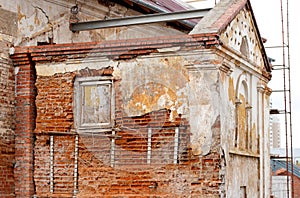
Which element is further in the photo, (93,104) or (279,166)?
(279,166)

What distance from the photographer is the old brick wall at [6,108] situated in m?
11.7

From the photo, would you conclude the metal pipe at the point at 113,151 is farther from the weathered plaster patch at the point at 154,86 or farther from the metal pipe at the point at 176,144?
the metal pipe at the point at 176,144

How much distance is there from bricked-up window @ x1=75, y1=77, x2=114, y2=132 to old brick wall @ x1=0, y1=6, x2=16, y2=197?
1144mm

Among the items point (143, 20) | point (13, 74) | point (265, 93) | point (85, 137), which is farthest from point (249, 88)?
point (13, 74)

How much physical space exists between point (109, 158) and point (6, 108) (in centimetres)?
194

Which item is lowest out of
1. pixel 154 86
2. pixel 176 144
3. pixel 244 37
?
pixel 176 144

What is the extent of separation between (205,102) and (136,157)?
1.41 m

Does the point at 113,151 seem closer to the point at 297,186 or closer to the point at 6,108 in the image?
the point at 6,108

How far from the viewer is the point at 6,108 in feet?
38.9

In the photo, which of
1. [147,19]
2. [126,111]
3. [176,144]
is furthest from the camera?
[147,19]

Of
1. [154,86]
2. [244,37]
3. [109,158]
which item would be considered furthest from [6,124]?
[244,37]

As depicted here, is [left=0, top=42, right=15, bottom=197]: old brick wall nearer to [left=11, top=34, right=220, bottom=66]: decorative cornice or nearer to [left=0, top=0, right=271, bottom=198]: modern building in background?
[left=0, top=0, right=271, bottom=198]: modern building in background

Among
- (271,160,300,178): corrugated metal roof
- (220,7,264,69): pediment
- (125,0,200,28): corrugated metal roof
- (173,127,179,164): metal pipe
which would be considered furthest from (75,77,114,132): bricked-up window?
(271,160,300,178): corrugated metal roof

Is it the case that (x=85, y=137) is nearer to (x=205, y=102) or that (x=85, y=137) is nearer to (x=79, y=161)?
(x=79, y=161)
